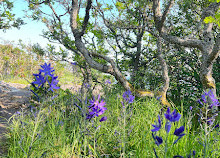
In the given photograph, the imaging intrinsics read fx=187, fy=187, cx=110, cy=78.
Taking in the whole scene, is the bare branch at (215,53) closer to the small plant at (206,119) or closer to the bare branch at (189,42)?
the bare branch at (189,42)

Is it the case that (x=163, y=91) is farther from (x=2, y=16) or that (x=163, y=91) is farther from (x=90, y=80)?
(x=2, y=16)

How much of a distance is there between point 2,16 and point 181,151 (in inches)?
186

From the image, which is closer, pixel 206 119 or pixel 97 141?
pixel 206 119

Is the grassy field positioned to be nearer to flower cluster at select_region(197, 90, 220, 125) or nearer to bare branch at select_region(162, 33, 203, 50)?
flower cluster at select_region(197, 90, 220, 125)

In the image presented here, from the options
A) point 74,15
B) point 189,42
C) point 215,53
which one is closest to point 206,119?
point 215,53

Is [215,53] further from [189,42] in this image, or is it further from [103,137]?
[103,137]

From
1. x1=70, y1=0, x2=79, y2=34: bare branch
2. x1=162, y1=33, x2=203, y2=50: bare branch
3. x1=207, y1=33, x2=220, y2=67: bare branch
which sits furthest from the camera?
x1=70, y1=0, x2=79, y2=34: bare branch

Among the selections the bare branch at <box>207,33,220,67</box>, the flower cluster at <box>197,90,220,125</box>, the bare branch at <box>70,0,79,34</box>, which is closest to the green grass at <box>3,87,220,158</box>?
the flower cluster at <box>197,90,220,125</box>

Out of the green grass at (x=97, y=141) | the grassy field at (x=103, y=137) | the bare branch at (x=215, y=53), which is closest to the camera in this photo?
the grassy field at (x=103, y=137)

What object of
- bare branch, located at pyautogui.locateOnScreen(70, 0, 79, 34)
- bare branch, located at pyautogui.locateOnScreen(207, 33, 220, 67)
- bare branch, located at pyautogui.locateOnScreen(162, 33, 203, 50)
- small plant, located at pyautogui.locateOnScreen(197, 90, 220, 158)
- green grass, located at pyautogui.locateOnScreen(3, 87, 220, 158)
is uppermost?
bare branch, located at pyautogui.locateOnScreen(70, 0, 79, 34)

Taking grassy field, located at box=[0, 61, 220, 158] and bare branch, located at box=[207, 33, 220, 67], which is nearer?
grassy field, located at box=[0, 61, 220, 158]

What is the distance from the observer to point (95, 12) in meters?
4.70

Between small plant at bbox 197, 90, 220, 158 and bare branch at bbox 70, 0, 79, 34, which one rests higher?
bare branch at bbox 70, 0, 79, 34

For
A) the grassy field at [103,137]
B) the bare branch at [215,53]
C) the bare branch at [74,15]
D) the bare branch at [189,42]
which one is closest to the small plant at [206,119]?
the grassy field at [103,137]
